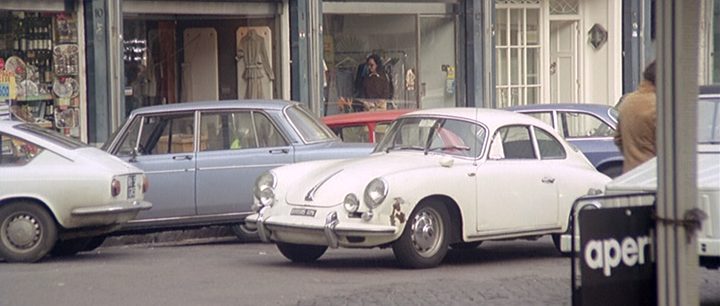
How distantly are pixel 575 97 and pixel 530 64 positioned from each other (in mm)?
1440

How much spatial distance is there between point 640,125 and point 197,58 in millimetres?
10723

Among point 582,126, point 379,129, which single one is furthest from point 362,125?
point 582,126

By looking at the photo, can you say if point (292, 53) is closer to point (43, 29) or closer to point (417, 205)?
point (43, 29)

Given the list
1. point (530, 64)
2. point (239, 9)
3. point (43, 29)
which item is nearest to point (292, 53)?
point (239, 9)

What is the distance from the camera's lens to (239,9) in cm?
1892

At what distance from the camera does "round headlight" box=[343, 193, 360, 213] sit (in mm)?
9664

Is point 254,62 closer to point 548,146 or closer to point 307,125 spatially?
point 307,125

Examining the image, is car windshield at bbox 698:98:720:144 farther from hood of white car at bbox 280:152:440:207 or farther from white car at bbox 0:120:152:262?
white car at bbox 0:120:152:262

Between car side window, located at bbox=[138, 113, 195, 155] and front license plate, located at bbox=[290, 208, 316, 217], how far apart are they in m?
2.65

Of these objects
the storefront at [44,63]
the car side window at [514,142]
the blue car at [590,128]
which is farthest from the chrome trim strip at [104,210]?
the storefront at [44,63]

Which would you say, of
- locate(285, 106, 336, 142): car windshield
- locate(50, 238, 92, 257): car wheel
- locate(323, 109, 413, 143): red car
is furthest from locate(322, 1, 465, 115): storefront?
locate(50, 238, 92, 257): car wheel

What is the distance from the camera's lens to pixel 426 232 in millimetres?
9969

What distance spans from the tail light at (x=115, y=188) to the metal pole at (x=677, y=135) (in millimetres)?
8399

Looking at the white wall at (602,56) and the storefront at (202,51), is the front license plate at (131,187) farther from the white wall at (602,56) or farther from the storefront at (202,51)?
the white wall at (602,56)
